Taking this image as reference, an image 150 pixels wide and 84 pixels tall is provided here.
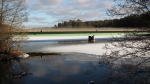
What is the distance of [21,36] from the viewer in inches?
1351

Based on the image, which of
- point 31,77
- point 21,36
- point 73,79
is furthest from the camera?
point 21,36

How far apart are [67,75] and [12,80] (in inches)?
203

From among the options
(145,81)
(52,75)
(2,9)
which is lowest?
(52,75)

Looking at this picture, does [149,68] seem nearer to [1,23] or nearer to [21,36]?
[1,23]

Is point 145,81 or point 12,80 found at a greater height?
point 145,81

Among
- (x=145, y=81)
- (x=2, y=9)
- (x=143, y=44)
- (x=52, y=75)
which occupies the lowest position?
(x=52, y=75)

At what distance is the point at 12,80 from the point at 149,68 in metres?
13.2

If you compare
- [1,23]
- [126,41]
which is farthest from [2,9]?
[126,41]

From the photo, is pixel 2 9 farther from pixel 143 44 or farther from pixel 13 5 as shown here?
pixel 143 44

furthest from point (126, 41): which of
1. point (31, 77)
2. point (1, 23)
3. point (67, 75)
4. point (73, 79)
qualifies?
point (1, 23)

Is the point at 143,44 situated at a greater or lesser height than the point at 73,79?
greater

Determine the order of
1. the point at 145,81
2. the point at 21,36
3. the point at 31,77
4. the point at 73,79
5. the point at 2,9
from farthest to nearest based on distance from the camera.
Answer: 1. the point at 21,36
2. the point at 2,9
3. the point at 31,77
4. the point at 73,79
5. the point at 145,81

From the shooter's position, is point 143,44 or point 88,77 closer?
point 143,44

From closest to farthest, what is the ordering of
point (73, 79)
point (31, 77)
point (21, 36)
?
1. point (73, 79)
2. point (31, 77)
3. point (21, 36)
